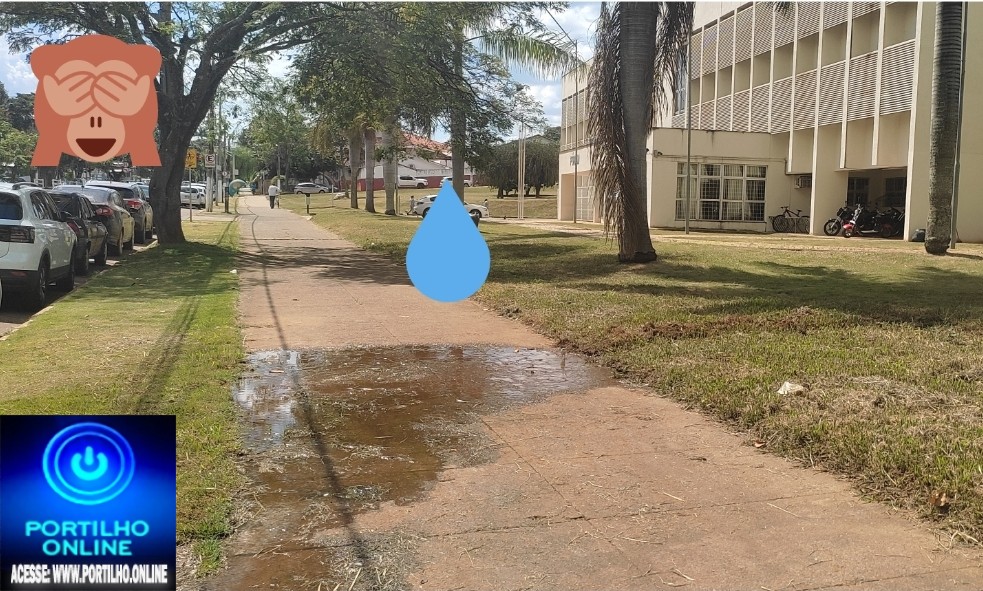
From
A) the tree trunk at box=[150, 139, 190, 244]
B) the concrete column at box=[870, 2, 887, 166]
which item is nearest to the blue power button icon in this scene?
the tree trunk at box=[150, 139, 190, 244]

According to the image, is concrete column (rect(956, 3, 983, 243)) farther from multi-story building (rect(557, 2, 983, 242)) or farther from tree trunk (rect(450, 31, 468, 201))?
tree trunk (rect(450, 31, 468, 201))

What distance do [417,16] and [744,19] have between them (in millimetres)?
19775

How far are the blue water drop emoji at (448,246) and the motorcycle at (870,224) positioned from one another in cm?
2277

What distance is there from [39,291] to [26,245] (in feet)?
1.96

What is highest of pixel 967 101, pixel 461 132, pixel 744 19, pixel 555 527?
pixel 744 19

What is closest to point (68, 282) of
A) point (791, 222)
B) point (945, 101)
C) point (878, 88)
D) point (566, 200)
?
point (945, 101)

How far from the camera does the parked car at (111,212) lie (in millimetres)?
16766

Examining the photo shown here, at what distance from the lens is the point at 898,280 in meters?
12.5

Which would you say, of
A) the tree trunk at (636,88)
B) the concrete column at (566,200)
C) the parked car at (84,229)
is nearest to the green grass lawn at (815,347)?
the tree trunk at (636,88)

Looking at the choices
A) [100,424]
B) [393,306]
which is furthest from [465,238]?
[393,306]

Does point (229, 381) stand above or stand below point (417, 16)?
below

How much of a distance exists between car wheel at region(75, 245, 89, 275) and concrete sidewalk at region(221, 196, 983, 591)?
10.4 metres

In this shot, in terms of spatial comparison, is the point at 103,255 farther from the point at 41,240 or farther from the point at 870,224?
the point at 870,224

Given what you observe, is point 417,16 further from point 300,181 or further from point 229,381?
point 300,181
